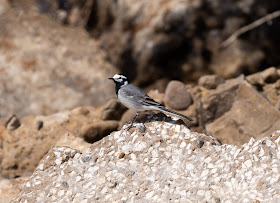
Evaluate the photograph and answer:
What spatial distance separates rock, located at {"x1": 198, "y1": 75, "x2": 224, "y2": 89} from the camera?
8.71m

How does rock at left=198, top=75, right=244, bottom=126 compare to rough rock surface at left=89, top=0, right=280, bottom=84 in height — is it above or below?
below

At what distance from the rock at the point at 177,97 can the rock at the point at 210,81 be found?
0.54 metres

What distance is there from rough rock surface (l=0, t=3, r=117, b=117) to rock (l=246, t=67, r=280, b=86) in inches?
117

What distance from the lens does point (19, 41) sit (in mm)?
10211

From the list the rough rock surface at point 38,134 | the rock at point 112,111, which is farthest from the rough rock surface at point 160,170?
the rock at point 112,111

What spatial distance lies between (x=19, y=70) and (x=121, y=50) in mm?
2279

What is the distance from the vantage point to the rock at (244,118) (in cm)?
762

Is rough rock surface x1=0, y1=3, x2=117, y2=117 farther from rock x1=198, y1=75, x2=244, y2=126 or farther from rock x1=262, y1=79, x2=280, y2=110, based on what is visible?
rock x1=262, y1=79, x2=280, y2=110

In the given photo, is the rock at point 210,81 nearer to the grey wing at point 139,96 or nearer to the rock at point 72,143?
the grey wing at point 139,96

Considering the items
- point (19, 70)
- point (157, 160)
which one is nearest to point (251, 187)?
point (157, 160)

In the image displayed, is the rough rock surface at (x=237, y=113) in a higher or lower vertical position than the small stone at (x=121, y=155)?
lower

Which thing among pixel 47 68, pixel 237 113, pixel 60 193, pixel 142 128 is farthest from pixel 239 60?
pixel 60 193

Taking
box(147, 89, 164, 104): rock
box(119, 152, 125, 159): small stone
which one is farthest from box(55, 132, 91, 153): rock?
box(147, 89, 164, 104): rock

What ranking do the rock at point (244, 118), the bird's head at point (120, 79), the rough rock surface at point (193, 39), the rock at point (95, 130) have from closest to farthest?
the bird's head at point (120, 79)
the rock at point (244, 118)
the rock at point (95, 130)
the rough rock surface at point (193, 39)
